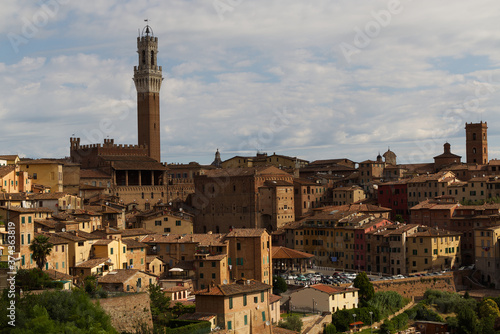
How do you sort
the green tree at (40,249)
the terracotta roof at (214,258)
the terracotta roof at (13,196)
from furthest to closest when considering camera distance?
1. the terracotta roof at (214,258)
2. the terracotta roof at (13,196)
3. the green tree at (40,249)

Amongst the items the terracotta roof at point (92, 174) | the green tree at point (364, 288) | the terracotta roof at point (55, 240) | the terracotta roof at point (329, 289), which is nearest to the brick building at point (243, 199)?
the terracotta roof at point (92, 174)

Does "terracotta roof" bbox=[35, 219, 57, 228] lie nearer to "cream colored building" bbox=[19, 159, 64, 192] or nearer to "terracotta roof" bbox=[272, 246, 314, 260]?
"cream colored building" bbox=[19, 159, 64, 192]

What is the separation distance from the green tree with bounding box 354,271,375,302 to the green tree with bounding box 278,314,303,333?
8.24 meters

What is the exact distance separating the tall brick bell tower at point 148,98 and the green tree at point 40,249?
188 feet

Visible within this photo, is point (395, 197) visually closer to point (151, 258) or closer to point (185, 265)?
point (185, 265)

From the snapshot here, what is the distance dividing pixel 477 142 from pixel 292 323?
6382 centimetres

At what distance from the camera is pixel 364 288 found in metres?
55.6

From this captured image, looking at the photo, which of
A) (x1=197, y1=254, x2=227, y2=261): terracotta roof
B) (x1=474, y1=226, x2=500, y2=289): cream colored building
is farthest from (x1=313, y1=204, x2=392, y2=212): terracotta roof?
(x1=197, y1=254, x2=227, y2=261): terracotta roof

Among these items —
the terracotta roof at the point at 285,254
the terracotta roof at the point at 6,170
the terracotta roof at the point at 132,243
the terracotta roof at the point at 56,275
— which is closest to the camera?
the terracotta roof at the point at 56,275

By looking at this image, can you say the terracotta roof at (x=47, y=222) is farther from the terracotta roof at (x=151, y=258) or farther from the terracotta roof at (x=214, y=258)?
the terracotta roof at (x=214, y=258)

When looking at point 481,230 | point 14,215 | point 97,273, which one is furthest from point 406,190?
point 14,215

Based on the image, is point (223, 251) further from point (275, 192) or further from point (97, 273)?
point (275, 192)

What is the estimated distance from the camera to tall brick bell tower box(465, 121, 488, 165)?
104250mm

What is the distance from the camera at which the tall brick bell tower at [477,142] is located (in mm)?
104250
